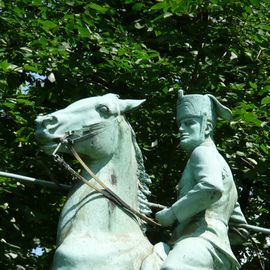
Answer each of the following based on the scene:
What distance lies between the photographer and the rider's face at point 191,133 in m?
5.89

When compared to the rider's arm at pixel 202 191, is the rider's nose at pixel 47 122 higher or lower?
higher

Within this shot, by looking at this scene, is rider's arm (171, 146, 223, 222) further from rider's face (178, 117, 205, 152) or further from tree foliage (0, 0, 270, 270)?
tree foliage (0, 0, 270, 270)

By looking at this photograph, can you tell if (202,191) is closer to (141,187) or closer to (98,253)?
(141,187)

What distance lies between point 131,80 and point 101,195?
Answer: 16.8ft

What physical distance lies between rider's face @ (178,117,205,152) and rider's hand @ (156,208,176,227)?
0.49 metres

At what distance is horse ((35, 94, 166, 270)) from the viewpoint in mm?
5312

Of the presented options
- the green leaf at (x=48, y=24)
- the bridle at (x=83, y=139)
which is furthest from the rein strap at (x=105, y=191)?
the green leaf at (x=48, y=24)

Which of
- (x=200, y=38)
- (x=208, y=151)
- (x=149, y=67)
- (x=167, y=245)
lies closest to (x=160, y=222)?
(x=167, y=245)

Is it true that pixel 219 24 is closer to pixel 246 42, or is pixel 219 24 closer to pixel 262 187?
pixel 246 42

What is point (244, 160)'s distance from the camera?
35.5 feet

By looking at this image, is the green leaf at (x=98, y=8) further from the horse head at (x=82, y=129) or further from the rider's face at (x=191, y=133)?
the horse head at (x=82, y=129)

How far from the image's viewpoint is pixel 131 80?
34.7 feet

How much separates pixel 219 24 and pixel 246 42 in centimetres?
41

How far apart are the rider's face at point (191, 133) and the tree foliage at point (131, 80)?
4177mm
